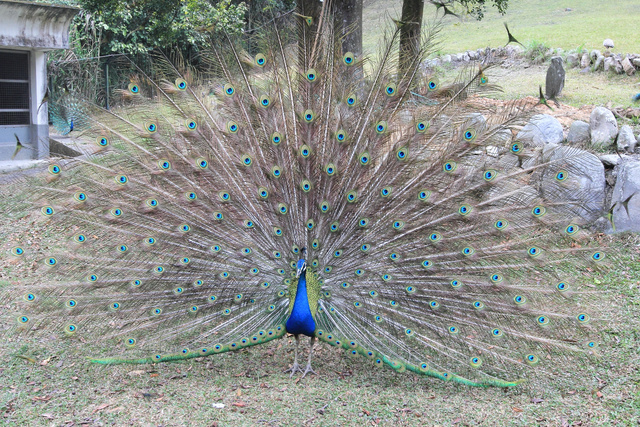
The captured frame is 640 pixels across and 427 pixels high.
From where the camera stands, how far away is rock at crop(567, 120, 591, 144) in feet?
23.7

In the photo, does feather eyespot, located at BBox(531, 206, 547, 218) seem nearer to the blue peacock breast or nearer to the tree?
the tree

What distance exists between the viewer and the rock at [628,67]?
42.6ft

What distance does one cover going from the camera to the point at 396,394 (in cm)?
422

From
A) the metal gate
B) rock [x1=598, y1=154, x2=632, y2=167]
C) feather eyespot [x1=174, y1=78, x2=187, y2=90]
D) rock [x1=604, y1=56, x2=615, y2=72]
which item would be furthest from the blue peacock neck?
rock [x1=604, y1=56, x2=615, y2=72]

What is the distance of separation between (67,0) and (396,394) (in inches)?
652

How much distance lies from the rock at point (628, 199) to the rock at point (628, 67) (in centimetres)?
791

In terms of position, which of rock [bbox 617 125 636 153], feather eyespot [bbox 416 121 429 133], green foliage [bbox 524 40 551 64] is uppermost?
green foliage [bbox 524 40 551 64]

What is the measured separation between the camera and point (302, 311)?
13.6ft

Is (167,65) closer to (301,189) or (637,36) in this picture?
(301,189)

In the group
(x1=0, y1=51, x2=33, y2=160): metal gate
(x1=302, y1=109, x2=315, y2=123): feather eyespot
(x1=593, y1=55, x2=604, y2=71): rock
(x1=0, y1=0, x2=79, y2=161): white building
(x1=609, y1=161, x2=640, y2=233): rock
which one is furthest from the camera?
(x1=593, y1=55, x2=604, y2=71): rock

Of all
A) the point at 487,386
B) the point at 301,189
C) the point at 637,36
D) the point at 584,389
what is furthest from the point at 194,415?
the point at 637,36

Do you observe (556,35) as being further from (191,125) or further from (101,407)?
(101,407)

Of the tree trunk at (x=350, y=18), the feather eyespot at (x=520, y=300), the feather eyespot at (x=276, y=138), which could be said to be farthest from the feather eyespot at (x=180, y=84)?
the tree trunk at (x=350, y=18)

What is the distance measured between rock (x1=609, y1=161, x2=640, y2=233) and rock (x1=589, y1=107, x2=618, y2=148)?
729 millimetres
